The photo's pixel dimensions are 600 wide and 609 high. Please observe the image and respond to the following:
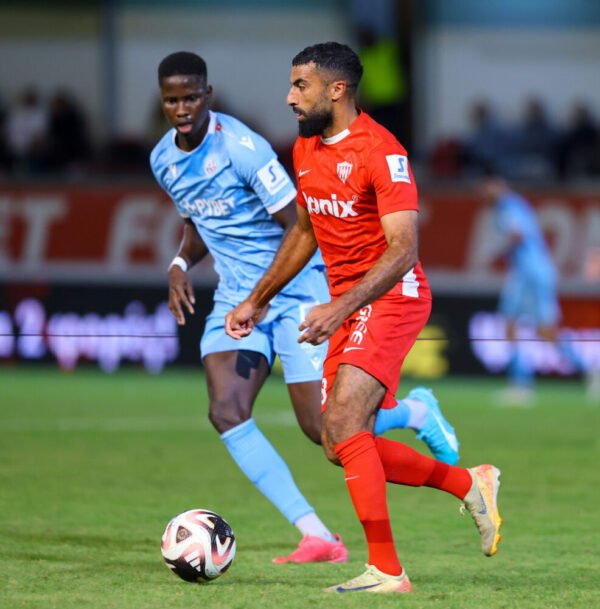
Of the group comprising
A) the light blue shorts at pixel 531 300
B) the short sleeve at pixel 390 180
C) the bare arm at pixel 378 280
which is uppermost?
the short sleeve at pixel 390 180

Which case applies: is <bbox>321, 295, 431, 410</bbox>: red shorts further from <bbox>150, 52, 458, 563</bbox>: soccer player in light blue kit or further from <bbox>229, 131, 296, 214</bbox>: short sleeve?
<bbox>229, 131, 296, 214</bbox>: short sleeve

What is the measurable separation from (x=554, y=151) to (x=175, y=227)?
16.0ft

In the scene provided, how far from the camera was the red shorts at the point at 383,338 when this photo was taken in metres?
5.62

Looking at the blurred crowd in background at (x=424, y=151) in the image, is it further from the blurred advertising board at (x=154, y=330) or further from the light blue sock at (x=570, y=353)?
the light blue sock at (x=570, y=353)

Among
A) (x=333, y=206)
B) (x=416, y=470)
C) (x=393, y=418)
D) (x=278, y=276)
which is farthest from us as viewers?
(x=393, y=418)

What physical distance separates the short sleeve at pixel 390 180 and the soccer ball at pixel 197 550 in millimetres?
1434

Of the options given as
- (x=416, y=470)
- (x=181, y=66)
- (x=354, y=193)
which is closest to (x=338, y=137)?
(x=354, y=193)

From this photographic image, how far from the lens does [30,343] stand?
16703 millimetres

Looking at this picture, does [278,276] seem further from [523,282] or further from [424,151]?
[424,151]

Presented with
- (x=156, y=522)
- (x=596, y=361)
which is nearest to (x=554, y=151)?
(x=596, y=361)

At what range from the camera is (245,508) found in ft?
26.9

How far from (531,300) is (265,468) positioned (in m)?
8.51

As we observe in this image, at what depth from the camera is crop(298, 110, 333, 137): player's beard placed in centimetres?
577

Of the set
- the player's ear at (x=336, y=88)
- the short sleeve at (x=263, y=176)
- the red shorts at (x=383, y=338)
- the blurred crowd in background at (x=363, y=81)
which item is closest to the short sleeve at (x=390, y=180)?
the player's ear at (x=336, y=88)
